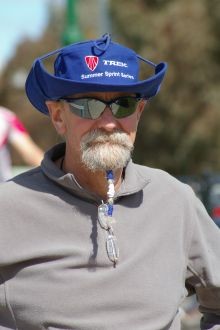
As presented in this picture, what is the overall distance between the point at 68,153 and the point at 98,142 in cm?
19

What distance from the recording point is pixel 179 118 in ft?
70.7

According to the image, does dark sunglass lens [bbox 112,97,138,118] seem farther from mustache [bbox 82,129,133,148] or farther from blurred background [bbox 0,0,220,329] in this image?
blurred background [bbox 0,0,220,329]

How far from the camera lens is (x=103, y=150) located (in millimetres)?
3076

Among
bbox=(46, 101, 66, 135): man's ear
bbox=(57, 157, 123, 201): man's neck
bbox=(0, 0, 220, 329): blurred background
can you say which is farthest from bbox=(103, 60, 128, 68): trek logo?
bbox=(0, 0, 220, 329): blurred background

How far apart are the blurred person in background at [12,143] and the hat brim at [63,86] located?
7.71ft

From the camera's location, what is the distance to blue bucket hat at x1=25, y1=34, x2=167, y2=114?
304cm

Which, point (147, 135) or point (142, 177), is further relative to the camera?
point (147, 135)

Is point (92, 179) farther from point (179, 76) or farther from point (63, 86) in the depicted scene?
point (179, 76)

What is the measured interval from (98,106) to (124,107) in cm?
9

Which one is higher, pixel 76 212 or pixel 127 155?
pixel 127 155

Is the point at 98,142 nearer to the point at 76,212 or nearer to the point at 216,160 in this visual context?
the point at 76,212

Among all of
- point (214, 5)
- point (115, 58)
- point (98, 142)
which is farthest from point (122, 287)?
point (214, 5)

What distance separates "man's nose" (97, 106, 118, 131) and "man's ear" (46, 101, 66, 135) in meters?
0.17

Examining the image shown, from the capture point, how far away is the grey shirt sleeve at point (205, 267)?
3232 millimetres
